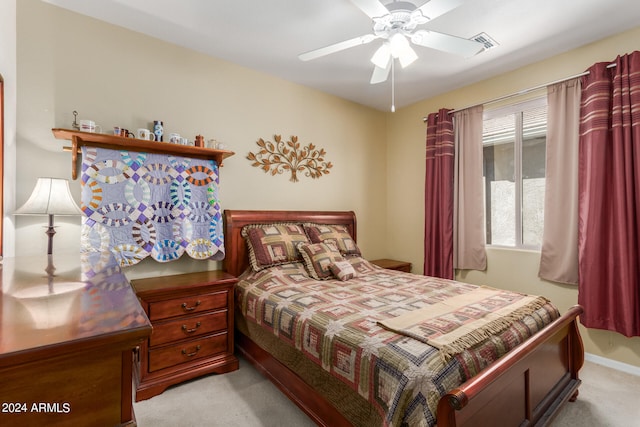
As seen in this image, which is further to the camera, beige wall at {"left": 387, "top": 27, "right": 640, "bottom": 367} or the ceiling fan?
beige wall at {"left": 387, "top": 27, "right": 640, "bottom": 367}

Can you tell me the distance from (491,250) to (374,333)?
240cm

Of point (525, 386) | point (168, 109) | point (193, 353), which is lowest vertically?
point (193, 353)

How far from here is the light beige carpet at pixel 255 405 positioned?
186cm

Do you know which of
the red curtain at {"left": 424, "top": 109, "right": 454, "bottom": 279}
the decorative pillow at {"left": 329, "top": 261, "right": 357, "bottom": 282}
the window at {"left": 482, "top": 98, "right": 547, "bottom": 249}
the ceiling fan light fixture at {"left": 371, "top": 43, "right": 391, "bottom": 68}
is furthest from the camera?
the red curtain at {"left": 424, "top": 109, "right": 454, "bottom": 279}

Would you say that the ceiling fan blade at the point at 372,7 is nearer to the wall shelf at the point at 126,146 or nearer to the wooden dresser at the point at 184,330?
the wall shelf at the point at 126,146

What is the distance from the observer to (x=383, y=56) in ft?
6.90

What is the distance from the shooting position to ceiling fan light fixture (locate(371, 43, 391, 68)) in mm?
2049

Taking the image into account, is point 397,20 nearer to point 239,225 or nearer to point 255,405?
point 239,225

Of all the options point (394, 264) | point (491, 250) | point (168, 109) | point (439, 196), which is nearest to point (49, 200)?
point (168, 109)

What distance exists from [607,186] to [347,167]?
2.54m

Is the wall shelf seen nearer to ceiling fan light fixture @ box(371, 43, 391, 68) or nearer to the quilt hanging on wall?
the quilt hanging on wall

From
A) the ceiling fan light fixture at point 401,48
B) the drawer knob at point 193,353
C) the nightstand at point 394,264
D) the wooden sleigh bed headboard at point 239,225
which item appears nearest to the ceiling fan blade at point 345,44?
the ceiling fan light fixture at point 401,48

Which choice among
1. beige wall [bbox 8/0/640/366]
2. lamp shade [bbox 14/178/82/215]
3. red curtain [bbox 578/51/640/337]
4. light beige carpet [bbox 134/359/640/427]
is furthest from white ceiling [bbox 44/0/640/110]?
light beige carpet [bbox 134/359/640/427]

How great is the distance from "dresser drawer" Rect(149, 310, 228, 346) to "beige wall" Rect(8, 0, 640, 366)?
0.56 metres
